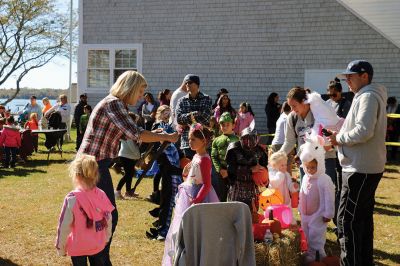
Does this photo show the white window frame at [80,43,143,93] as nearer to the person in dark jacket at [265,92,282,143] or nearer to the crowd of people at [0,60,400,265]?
the person in dark jacket at [265,92,282,143]

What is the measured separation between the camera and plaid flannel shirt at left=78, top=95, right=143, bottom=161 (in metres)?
4.73

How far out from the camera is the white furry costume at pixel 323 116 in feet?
19.2

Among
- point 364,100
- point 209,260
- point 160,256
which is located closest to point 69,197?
point 209,260

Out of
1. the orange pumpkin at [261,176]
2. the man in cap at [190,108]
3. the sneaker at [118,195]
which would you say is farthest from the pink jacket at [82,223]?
the sneaker at [118,195]

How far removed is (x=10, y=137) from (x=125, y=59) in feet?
20.7

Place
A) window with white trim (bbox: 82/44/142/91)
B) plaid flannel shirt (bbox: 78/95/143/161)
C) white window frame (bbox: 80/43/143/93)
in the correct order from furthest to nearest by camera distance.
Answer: window with white trim (bbox: 82/44/142/91) → white window frame (bbox: 80/43/143/93) → plaid flannel shirt (bbox: 78/95/143/161)

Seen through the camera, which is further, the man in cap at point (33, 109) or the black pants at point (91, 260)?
the man in cap at point (33, 109)

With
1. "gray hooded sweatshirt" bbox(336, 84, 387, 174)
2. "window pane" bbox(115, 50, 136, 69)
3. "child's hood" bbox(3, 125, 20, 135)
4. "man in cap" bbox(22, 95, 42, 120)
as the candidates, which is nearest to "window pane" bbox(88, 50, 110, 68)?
"window pane" bbox(115, 50, 136, 69)

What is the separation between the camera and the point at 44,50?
34375 millimetres

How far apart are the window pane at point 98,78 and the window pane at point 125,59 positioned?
1.75 ft

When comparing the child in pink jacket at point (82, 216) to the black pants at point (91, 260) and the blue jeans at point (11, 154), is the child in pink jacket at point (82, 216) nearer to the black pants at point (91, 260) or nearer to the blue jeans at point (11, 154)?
the black pants at point (91, 260)

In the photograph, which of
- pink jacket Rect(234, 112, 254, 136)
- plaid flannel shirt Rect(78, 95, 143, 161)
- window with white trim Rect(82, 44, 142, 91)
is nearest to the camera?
plaid flannel shirt Rect(78, 95, 143, 161)

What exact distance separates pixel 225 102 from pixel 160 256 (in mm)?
Result: 7572

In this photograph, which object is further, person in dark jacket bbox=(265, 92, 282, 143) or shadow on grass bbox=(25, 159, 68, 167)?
person in dark jacket bbox=(265, 92, 282, 143)
